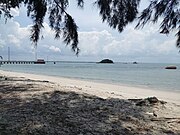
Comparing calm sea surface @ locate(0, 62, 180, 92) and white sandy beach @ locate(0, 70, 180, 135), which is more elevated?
white sandy beach @ locate(0, 70, 180, 135)

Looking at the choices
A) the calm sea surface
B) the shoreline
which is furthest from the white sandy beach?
the calm sea surface

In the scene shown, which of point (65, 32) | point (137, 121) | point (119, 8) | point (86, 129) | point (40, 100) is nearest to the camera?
point (86, 129)

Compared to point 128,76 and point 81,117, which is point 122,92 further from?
point 128,76

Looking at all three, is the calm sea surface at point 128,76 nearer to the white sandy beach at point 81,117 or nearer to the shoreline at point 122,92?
the shoreline at point 122,92

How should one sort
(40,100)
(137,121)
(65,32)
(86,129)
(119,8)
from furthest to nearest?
(65,32)
(40,100)
(119,8)
(137,121)
(86,129)

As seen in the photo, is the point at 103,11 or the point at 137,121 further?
the point at 103,11

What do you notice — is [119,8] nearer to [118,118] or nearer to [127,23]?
[127,23]

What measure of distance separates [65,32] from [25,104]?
2360 millimetres

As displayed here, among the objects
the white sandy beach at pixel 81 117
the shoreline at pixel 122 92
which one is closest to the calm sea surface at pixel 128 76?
the shoreline at pixel 122 92

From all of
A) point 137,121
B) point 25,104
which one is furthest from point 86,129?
point 25,104

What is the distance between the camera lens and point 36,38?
7781mm

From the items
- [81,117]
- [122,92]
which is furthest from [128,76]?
[81,117]

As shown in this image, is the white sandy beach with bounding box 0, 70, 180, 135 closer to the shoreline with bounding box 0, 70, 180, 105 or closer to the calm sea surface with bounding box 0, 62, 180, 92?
the shoreline with bounding box 0, 70, 180, 105

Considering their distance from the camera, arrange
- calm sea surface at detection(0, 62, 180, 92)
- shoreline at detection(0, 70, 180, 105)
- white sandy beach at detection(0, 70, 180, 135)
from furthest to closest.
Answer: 1. calm sea surface at detection(0, 62, 180, 92)
2. shoreline at detection(0, 70, 180, 105)
3. white sandy beach at detection(0, 70, 180, 135)
